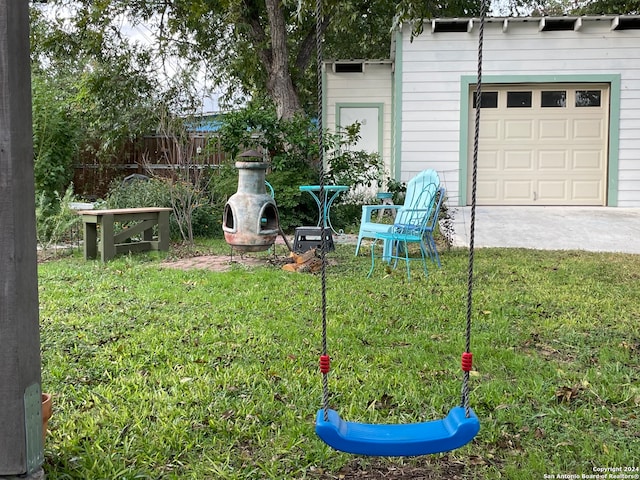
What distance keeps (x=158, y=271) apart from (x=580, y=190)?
789 centimetres

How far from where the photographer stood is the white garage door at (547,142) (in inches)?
428

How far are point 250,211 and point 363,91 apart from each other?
6.88 meters

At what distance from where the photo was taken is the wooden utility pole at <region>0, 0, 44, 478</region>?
6.08 feet

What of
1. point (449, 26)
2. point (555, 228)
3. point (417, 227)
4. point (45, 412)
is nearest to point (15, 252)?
point (45, 412)

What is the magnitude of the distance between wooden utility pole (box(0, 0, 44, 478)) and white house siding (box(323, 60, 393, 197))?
414 inches

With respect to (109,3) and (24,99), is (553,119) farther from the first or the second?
(24,99)

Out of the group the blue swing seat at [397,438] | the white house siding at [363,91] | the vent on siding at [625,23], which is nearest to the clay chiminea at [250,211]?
the blue swing seat at [397,438]

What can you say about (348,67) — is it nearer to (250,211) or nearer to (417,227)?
(250,211)

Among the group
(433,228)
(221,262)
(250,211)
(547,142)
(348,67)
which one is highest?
(348,67)

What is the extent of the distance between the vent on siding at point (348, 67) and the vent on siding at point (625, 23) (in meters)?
4.51

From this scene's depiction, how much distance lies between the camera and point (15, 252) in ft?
6.19

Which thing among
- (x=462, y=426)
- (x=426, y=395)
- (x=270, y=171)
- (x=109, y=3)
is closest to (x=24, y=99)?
(x=462, y=426)

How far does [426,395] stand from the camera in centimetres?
289

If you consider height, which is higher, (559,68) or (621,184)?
(559,68)
